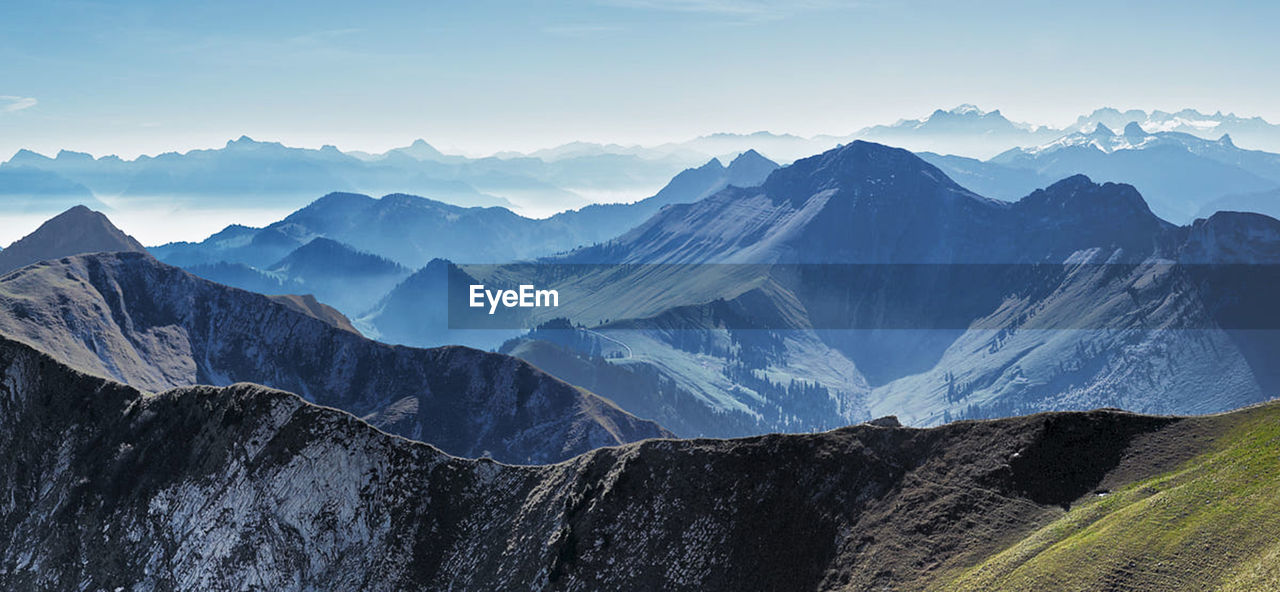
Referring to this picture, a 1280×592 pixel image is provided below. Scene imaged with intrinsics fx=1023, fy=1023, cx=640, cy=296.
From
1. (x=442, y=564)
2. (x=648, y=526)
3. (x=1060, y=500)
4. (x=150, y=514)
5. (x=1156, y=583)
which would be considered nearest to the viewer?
(x=1156, y=583)

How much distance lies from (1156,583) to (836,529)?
33014 mm

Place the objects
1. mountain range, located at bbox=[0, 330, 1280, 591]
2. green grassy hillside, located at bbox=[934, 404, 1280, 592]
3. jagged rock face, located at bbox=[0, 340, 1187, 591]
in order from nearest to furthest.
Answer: green grassy hillside, located at bbox=[934, 404, 1280, 592] < mountain range, located at bbox=[0, 330, 1280, 591] < jagged rock face, located at bbox=[0, 340, 1187, 591]

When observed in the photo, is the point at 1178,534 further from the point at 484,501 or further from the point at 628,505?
the point at 484,501

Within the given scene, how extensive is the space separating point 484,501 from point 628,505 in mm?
20210

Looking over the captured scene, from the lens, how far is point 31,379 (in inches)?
5945

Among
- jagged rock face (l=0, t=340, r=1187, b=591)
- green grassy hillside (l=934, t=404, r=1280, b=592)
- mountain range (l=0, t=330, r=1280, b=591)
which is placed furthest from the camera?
jagged rock face (l=0, t=340, r=1187, b=591)

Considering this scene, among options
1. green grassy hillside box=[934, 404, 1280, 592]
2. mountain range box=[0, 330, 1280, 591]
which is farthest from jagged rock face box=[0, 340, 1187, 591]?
green grassy hillside box=[934, 404, 1280, 592]

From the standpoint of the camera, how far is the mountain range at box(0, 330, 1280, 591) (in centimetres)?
8756

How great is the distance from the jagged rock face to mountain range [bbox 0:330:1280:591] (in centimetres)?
25

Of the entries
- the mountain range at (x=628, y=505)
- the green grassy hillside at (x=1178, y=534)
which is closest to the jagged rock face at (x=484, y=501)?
the mountain range at (x=628, y=505)

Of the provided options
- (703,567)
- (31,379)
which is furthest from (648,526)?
(31,379)

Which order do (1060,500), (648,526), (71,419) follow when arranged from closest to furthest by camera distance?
1. (1060,500)
2. (648,526)
3. (71,419)

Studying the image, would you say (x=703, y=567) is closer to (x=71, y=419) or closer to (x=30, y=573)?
(x=30, y=573)

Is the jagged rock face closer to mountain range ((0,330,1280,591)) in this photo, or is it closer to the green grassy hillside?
mountain range ((0,330,1280,591))
